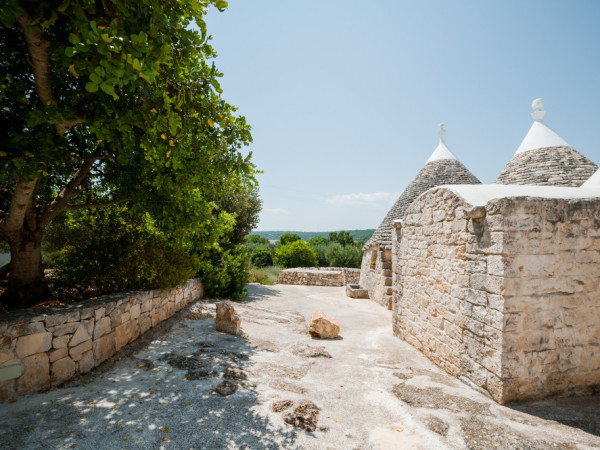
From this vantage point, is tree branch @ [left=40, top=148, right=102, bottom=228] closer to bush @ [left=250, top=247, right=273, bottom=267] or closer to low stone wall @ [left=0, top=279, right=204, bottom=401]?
low stone wall @ [left=0, top=279, right=204, bottom=401]

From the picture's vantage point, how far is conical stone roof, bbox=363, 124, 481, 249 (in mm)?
12234

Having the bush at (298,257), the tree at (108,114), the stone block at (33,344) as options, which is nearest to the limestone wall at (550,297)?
the tree at (108,114)

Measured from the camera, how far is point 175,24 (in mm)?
3115

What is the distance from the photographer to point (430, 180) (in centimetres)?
1243

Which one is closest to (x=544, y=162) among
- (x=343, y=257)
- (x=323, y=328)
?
(x=323, y=328)

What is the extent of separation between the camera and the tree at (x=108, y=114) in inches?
96.4

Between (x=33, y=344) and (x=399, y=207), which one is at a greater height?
(x=399, y=207)

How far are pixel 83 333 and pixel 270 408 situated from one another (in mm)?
2833

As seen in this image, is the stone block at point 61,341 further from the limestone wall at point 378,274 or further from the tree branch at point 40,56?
the limestone wall at point 378,274

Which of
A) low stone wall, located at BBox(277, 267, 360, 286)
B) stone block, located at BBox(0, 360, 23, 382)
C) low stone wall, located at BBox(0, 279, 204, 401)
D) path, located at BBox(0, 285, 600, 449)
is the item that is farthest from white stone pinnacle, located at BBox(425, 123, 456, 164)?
stone block, located at BBox(0, 360, 23, 382)

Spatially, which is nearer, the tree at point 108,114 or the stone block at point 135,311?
the tree at point 108,114

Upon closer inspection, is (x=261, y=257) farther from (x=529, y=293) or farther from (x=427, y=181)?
(x=529, y=293)

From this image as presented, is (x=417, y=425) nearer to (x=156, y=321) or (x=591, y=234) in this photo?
(x=591, y=234)

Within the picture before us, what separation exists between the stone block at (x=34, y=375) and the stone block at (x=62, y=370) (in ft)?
0.19
